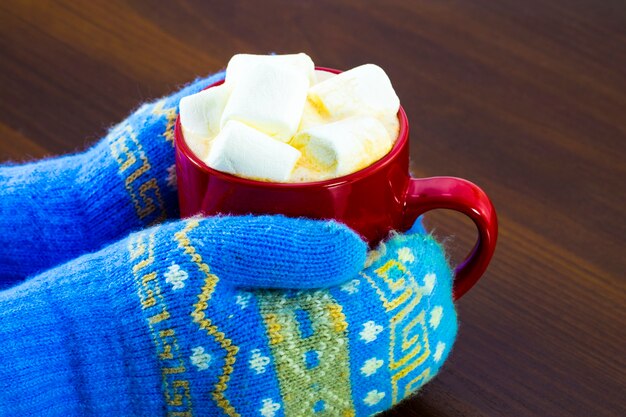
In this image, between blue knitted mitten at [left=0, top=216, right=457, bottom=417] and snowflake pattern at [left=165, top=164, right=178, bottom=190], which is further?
snowflake pattern at [left=165, top=164, right=178, bottom=190]

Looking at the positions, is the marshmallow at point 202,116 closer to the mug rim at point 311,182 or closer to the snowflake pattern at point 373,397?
the mug rim at point 311,182

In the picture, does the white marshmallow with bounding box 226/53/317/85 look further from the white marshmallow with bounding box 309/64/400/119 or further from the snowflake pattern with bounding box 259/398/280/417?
the snowflake pattern with bounding box 259/398/280/417

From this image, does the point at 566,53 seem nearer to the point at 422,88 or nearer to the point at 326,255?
the point at 422,88

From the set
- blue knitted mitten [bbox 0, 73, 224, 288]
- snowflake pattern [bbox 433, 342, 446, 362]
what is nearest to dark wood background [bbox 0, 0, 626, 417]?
snowflake pattern [bbox 433, 342, 446, 362]

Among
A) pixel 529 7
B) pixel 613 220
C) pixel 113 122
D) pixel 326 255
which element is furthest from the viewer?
pixel 529 7

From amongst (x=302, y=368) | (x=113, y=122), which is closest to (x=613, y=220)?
(x=302, y=368)

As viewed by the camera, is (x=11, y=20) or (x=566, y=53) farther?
(x=11, y=20)

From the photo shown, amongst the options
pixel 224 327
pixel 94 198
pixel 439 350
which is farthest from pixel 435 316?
pixel 94 198
